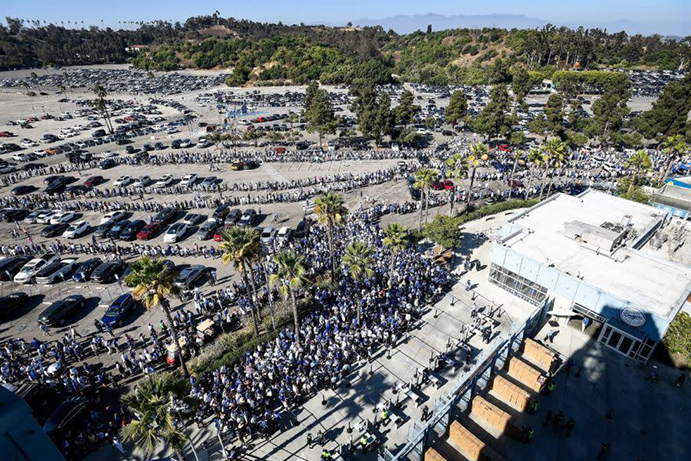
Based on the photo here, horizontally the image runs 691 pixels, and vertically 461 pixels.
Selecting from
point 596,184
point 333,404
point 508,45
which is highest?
point 508,45

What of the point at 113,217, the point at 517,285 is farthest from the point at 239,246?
the point at 113,217

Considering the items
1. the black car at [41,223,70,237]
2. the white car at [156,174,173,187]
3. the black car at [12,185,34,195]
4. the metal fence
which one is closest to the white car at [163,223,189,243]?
the black car at [41,223,70,237]

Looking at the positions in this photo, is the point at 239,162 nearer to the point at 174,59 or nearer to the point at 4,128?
the point at 4,128

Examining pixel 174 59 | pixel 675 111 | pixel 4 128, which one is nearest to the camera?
pixel 675 111

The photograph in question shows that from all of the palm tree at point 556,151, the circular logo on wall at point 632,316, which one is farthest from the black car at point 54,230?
the palm tree at point 556,151

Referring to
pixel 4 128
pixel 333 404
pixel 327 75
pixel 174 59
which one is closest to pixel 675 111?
pixel 333 404

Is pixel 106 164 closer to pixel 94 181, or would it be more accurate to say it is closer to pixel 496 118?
pixel 94 181

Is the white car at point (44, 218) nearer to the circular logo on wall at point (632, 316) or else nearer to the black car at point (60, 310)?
the black car at point (60, 310)
